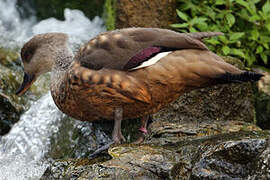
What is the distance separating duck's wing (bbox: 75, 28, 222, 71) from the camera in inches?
129

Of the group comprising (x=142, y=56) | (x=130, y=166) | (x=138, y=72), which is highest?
(x=142, y=56)

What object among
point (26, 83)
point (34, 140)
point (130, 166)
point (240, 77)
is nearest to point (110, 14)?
point (26, 83)

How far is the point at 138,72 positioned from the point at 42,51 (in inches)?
53.2

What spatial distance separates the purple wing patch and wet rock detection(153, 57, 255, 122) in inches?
41.5

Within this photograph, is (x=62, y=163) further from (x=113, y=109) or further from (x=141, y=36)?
(x=141, y=36)

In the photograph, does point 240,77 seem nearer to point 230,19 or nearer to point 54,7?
point 230,19

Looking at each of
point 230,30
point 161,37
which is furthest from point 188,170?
point 230,30

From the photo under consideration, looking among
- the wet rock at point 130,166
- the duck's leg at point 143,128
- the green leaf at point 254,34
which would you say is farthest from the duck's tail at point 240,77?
the green leaf at point 254,34

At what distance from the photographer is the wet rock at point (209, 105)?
14.2 feet

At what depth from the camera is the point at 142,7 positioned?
18.8ft

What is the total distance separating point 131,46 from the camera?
131 inches

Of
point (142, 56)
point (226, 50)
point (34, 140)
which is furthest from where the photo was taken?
point (226, 50)

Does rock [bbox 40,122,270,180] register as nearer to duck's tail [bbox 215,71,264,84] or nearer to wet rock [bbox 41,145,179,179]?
→ wet rock [bbox 41,145,179,179]

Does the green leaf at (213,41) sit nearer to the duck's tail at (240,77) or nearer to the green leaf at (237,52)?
the green leaf at (237,52)
